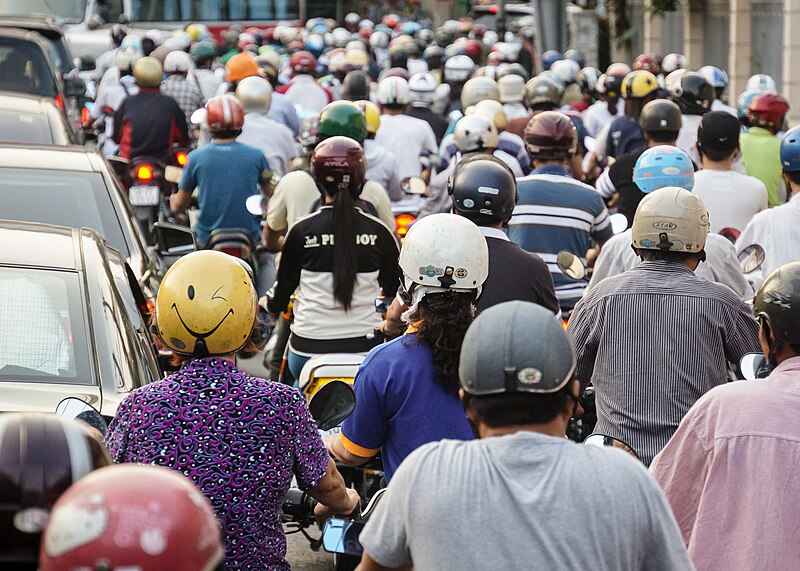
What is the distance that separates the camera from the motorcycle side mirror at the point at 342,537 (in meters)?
3.62

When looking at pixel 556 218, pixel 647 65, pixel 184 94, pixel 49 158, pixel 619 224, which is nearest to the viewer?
pixel 49 158

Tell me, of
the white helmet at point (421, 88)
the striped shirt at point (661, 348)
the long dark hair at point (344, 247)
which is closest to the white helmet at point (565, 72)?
the white helmet at point (421, 88)

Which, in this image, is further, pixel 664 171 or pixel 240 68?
pixel 240 68

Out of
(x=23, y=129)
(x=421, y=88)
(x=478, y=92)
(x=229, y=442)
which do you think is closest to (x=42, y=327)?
(x=229, y=442)

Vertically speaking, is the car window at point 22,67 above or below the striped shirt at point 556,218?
above

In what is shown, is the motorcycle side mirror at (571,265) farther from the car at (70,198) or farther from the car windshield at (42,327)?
the car windshield at (42,327)

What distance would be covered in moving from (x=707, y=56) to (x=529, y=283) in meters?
25.1

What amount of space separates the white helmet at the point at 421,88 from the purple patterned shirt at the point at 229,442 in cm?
1065

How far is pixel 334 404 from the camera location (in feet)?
14.1

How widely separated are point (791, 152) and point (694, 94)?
4405 mm

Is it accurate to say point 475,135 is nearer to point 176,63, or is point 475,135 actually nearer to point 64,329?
point 64,329

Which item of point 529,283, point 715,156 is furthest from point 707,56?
point 529,283

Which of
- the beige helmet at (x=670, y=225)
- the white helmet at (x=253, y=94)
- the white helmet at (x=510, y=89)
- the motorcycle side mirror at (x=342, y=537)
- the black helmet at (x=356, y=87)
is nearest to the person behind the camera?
the motorcycle side mirror at (x=342, y=537)

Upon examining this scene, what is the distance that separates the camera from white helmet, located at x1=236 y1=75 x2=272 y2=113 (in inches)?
474
